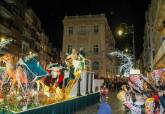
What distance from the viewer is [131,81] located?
34.2ft

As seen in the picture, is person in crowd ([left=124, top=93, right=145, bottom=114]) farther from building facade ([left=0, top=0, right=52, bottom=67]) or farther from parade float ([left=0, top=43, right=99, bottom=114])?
building facade ([left=0, top=0, right=52, bottom=67])

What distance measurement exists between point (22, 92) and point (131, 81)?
15.0 feet

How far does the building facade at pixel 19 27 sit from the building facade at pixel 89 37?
6.79m

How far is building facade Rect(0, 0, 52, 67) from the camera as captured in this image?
4324 cm

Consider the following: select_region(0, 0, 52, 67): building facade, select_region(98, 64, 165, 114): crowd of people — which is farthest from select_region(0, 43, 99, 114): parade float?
select_region(0, 0, 52, 67): building facade

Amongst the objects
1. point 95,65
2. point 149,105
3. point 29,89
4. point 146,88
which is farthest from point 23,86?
point 95,65

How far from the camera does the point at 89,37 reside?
64375 millimetres

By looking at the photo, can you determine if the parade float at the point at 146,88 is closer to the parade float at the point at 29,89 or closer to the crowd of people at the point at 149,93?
the crowd of people at the point at 149,93

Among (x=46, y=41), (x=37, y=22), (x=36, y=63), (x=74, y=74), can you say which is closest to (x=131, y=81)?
(x=36, y=63)

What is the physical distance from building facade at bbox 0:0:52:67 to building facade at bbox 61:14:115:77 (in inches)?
267

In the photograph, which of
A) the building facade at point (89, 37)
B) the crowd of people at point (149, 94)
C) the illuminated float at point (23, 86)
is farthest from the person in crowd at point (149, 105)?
the building facade at point (89, 37)

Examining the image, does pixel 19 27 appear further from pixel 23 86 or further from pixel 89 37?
pixel 23 86

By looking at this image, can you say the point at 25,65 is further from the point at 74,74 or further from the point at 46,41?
the point at 46,41

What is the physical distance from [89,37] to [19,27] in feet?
63.9
